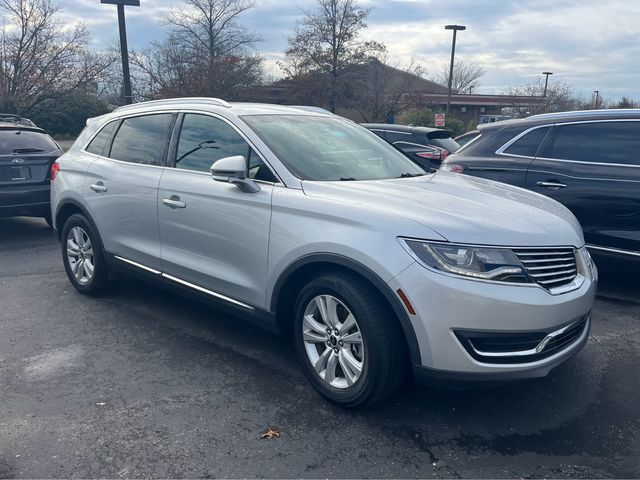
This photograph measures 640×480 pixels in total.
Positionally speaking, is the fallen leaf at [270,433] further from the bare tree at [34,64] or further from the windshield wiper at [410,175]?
the bare tree at [34,64]

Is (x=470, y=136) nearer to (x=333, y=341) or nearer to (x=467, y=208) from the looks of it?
(x=467, y=208)

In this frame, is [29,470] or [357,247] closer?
[29,470]

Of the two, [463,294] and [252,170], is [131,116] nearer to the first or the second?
[252,170]

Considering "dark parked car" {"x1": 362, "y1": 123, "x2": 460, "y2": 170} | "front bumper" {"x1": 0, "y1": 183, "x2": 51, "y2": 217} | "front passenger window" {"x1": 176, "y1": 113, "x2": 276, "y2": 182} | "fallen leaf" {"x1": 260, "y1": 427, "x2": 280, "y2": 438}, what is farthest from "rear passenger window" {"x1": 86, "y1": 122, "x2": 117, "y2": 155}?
"dark parked car" {"x1": 362, "y1": 123, "x2": 460, "y2": 170}

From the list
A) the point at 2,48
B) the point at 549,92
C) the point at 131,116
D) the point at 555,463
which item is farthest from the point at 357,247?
the point at 549,92

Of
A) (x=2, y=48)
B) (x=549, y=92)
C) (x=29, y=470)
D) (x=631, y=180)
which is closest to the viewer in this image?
(x=29, y=470)

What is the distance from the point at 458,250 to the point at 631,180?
302cm

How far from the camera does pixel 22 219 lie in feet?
31.6

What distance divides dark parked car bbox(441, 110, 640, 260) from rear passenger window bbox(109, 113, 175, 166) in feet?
10.7

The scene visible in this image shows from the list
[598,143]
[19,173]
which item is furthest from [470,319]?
[19,173]

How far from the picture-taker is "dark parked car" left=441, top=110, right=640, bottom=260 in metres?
5.11

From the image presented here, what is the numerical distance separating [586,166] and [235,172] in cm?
351

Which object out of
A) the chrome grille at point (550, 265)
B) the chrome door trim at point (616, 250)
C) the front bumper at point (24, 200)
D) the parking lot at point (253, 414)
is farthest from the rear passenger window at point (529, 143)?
the front bumper at point (24, 200)

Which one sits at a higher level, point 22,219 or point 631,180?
point 631,180
